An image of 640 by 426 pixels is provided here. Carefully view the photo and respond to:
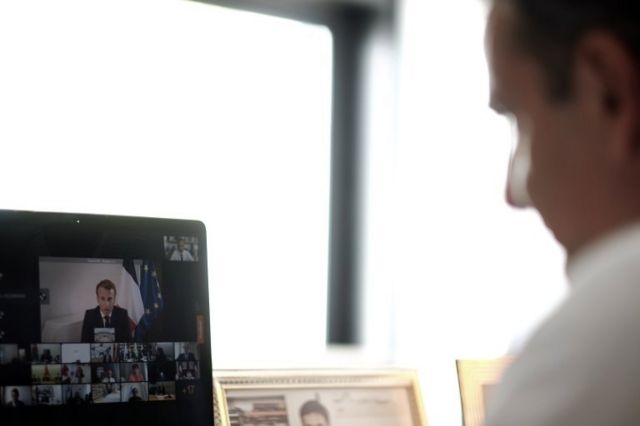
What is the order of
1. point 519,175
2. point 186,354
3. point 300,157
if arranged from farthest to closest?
1. point 300,157
2. point 186,354
3. point 519,175

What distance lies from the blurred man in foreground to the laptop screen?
0.52 meters

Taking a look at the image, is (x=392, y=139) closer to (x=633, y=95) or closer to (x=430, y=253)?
(x=430, y=253)

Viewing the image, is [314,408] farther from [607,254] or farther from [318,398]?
[607,254]

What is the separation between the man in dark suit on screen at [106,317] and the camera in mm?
985

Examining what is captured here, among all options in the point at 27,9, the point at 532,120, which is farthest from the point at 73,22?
the point at 532,120

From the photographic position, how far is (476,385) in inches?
46.4

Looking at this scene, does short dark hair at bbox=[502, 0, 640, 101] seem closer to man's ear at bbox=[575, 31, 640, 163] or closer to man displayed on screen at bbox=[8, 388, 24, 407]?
man's ear at bbox=[575, 31, 640, 163]

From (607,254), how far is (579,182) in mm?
65

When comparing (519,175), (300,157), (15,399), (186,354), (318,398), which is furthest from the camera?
(300,157)

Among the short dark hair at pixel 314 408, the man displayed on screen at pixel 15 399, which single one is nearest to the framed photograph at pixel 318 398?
the short dark hair at pixel 314 408

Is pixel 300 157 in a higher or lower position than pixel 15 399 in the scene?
higher

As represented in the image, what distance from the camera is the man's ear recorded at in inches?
21.1

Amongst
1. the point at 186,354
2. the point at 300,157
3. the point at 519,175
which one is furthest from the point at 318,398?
the point at 300,157

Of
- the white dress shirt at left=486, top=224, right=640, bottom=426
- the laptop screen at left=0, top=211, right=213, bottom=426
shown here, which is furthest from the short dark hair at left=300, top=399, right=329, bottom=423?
the white dress shirt at left=486, top=224, right=640, bottom=426
